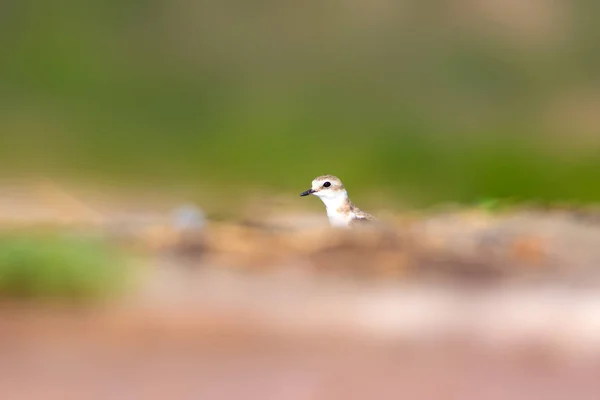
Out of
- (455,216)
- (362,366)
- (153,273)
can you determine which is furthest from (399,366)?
(455,216)

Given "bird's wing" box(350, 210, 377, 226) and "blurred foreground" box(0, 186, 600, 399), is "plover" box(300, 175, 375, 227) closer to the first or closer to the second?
"bird's wing" box(350, 210, 377, 226)

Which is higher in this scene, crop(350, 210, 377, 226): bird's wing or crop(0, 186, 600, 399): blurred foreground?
crop(350, 210, 377, 226): bird's wing

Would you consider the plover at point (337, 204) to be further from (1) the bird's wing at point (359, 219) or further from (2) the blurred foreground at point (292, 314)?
(2) the blurred foreground at point (292, 314)

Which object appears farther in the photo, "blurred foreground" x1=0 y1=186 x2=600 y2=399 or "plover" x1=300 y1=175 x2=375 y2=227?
"plover" x1=300 y1=175 x2=375 y2=227

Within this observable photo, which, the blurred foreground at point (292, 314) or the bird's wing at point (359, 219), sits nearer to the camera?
the blurred foreground at point (292, 314)

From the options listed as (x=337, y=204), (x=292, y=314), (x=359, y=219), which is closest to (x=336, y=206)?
(x=337, y=204)

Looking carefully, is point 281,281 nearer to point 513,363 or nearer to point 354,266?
point 354,266

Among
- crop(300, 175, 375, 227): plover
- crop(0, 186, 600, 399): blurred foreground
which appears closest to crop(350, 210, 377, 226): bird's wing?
crop(300, 175, 375, 227): plover

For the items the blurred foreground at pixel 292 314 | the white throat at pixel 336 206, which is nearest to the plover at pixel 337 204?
the white throat at pixel 336 206
